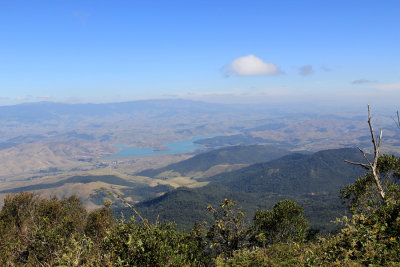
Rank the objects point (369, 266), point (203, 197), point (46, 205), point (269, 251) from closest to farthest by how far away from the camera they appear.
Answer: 1. point (369, 266)
2. point (269, 251)
3. point (46, 205)
4. point (203, 197)

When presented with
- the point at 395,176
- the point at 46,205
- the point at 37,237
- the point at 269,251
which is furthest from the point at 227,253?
the point at 46,205

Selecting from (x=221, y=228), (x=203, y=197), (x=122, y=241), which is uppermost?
(x=122, y=241)

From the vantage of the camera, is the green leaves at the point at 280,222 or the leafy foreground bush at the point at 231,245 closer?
the leafy foreground bush at the point at 231,245

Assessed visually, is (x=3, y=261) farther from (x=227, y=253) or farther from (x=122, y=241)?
(x=227, y=253)

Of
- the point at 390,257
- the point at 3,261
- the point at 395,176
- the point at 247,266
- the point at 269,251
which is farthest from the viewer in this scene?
the point at 395,176

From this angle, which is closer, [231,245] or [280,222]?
[231,245]

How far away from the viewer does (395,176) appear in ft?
123

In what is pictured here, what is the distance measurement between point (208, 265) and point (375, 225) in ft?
55.2

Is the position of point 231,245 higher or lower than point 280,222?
higher

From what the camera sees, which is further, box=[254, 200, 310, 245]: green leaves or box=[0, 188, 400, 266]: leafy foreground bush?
box=[254, 200, 310, 245]: green leaves

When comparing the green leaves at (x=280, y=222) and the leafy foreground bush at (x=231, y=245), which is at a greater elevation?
the leafy foreground bush at (x=231, y=245)

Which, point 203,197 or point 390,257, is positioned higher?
point 390,257

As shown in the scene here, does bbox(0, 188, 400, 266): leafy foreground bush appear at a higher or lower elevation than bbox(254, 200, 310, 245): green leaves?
higher

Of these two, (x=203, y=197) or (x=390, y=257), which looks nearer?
(x=390, y=257)
